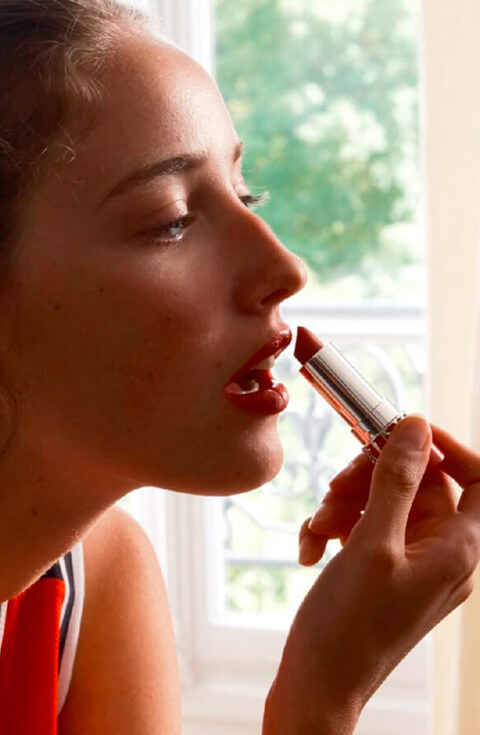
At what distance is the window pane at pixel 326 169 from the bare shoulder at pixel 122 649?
4.54 feet

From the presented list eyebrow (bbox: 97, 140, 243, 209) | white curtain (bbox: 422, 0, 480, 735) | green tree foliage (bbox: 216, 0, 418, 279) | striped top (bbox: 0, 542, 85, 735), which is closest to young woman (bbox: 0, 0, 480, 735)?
eyebrow (bbox: 97, 140, 243, 209)

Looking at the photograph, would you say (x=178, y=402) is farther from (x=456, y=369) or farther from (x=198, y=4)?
(x=198, y=4)

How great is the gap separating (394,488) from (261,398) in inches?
3.9

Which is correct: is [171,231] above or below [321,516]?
above

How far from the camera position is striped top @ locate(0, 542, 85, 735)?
87 cm

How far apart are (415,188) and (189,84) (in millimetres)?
2408

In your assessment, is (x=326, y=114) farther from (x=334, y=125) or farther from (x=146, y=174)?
(x=146, y=174)

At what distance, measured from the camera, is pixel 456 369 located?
1486mm

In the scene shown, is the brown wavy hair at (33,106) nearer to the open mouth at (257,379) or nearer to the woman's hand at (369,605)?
the open mouth at (257,379)

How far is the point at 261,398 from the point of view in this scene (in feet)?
2.34

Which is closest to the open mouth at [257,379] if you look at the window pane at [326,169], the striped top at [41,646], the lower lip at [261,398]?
the lower lip at [261,398]

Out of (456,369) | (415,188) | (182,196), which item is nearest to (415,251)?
(415,188)

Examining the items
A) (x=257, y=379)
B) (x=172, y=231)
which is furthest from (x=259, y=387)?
(x=172, y=231)

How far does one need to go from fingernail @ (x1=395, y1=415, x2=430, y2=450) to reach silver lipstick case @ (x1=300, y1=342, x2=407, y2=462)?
1cm
